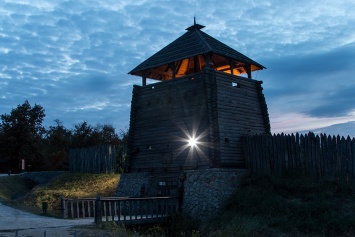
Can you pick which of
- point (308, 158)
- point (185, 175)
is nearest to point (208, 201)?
point (185, 175)

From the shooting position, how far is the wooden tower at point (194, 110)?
2092 centimetres

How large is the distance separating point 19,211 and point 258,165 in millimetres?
11551

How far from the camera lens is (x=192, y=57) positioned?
80.1 feet

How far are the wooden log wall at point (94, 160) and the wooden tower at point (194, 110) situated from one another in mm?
6214

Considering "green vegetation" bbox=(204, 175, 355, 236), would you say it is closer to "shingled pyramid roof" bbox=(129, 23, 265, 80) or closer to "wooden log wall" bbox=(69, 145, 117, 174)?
"shingled pyramid roof" bbox=(129, 23, 265, 80)

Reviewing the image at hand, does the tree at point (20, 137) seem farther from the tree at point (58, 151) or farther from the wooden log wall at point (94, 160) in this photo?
the wooden log wall at point (94, 160)

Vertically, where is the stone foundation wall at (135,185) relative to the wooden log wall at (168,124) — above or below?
below

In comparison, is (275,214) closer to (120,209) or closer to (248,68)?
(120,209)

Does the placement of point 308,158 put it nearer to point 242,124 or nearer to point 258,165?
point 258,165

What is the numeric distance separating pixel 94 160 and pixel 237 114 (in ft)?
44.5

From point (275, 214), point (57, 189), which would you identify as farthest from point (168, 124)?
point (57, 189)

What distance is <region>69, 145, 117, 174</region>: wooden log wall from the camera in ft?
98.3

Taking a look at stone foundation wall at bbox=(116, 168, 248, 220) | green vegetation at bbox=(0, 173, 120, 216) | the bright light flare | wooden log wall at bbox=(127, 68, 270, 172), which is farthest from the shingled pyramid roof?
green vegetation at bbox=(0, 173, 120, 216)

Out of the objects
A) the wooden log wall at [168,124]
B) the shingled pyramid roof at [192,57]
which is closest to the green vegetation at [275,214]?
the wooden log wall at [168,124]
